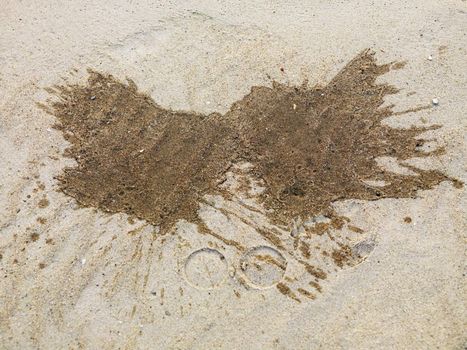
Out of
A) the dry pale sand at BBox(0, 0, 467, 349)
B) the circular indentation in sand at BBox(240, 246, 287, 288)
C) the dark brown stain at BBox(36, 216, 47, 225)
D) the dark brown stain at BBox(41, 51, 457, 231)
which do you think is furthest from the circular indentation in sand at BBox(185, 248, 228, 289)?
the dark brown stain at BBox(36, 216, 47, 225)

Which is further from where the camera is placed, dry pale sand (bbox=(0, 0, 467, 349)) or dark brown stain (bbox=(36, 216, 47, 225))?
dark brown stain (bbox=(36, 216, 47, 225))

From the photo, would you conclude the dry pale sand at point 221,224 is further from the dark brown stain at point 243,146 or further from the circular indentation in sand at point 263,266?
the dark brown stain at point 243,146

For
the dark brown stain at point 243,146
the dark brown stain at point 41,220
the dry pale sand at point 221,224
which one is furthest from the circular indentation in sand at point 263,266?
the dark brown stain at point 41,220

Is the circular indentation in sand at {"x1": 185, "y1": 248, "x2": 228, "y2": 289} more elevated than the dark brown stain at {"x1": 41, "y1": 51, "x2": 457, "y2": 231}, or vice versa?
the dark brown stain at {"x1": 41, "y1": 51, "x2": 457, "y2": 231}

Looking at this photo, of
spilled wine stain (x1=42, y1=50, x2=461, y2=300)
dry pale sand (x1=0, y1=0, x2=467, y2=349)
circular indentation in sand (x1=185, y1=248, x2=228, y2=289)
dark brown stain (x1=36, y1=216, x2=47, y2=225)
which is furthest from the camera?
spilled wine stain (x1=42, y1=50, x2=461, y2=300)

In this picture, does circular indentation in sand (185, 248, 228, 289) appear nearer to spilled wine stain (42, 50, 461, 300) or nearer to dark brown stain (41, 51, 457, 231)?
spilled wine stain (42, 50, 461, 300)

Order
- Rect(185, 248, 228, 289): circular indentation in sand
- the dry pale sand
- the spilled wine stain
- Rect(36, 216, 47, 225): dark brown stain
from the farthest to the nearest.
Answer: the spilled wine stain → Rect(36, 216, 47, 225): dark brown stain → Rect(185, 248, 228, 289): circular indentation in sand → the dry pale sand
